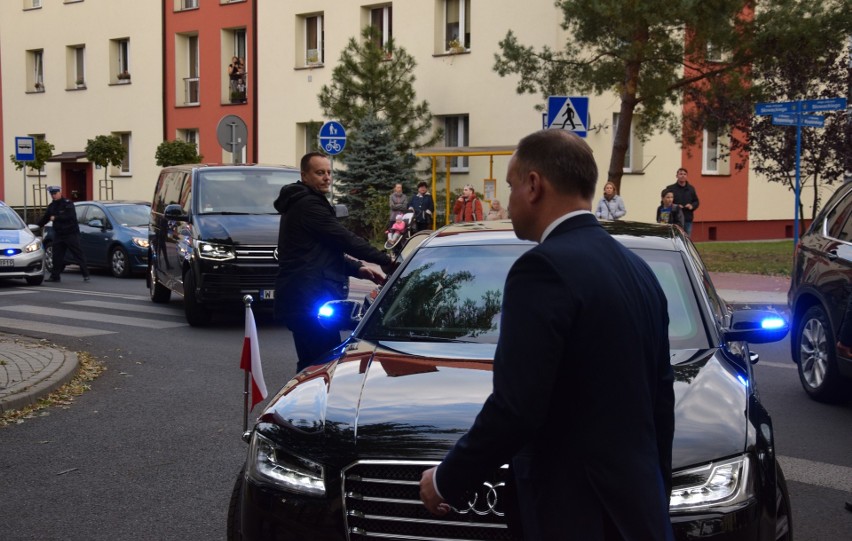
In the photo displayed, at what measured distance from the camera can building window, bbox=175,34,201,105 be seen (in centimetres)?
3900

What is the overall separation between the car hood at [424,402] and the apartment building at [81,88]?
37092 millimetres

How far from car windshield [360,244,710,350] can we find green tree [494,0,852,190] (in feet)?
50.5

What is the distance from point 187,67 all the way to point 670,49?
22.9 meters

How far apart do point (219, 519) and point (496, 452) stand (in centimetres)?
337

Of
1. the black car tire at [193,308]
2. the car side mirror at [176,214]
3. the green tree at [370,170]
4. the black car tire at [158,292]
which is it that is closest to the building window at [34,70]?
the green tree at [370,170]

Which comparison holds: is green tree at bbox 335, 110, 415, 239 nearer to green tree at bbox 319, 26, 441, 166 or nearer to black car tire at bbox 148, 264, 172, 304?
green tree at bbox 319, 26, 441, 166

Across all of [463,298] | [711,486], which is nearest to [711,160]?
[463,298]

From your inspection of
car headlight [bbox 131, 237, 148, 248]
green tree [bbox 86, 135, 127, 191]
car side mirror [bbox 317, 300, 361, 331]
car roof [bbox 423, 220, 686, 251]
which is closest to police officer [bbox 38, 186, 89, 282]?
car headlight [bbox 131, 237, 148, 248]

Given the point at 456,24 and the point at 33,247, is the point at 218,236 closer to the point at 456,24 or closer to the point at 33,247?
the point at 33,247

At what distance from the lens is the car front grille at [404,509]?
341 cm

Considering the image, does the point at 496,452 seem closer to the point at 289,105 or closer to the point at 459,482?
the point at 459,482

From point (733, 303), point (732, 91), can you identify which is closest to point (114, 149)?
point (732, 91)

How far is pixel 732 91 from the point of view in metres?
22.4

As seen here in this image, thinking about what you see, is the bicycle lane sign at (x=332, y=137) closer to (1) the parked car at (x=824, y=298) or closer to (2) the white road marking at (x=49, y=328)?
(2) the white road marking at (x=49, y=328)
